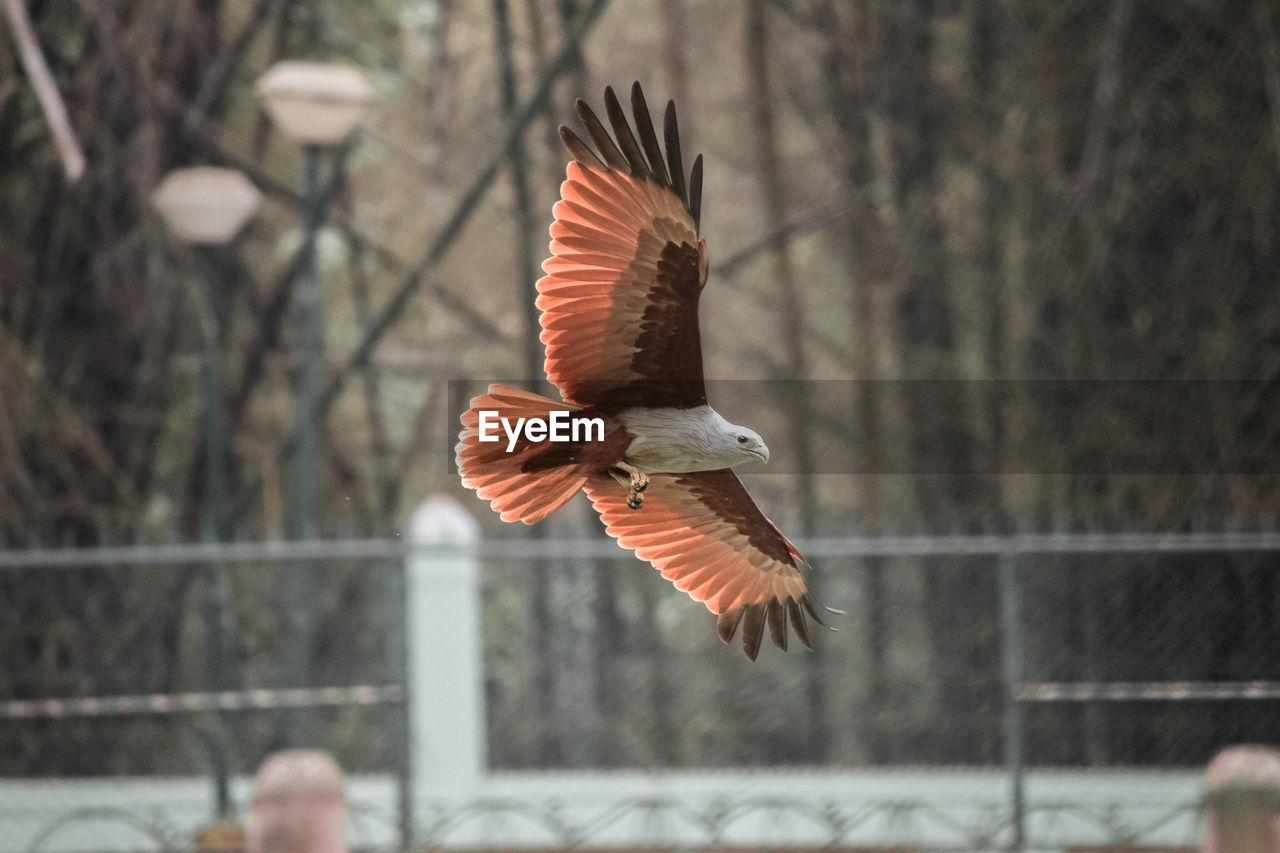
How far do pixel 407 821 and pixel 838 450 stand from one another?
2373 mm

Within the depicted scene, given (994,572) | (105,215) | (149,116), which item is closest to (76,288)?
(105,215)

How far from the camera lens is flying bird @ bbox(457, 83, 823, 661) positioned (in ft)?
1.88

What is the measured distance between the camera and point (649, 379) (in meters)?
0.61

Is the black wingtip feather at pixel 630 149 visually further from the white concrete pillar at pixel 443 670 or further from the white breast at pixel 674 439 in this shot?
the white concrete pillar at pixel 443 670

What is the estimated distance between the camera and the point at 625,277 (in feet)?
2.08

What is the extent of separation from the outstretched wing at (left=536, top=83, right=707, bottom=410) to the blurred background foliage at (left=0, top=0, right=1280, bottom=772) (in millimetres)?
3646

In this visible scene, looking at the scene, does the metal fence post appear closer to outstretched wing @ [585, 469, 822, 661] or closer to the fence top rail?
the fence top rail

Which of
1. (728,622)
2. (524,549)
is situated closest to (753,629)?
(728,622)

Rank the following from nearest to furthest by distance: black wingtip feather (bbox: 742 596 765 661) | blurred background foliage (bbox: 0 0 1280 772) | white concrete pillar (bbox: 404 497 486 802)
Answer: black wingtip feather (bbox: 742 596 765 661) → white concrete pillar (bbox: 404 497 486 802) → blurred background foliage (bbox: 0 0 1280 772)

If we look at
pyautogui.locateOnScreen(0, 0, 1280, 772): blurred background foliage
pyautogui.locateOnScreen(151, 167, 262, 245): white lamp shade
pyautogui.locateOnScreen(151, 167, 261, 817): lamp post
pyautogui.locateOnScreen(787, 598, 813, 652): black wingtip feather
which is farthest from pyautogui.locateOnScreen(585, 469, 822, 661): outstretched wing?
pyautogui.locateOnScreen(0, 0, 1280, 772): blurred background foliage

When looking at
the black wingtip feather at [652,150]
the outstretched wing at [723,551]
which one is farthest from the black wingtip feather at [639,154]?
the outstretched wing at [723,551]

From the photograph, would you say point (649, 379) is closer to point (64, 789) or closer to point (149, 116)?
point (64, 789)

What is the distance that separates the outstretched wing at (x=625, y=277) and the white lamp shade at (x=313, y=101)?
120 inches

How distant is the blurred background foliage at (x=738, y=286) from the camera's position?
442 centimetres
